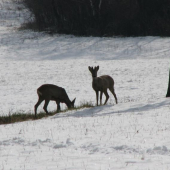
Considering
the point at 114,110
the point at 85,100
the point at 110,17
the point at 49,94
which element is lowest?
the point at 85,100

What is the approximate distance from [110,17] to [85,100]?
24.4 meters

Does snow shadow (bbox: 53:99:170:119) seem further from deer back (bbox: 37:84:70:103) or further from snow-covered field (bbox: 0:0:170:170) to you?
deer back (bbox: 37:84:70:103)

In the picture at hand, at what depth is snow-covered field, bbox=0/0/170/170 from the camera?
23.1 ft

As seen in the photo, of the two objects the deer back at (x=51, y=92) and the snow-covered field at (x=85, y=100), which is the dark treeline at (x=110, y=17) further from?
the deer back at (x=51, y=92)

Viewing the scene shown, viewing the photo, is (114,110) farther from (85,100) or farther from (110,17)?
(110,17)

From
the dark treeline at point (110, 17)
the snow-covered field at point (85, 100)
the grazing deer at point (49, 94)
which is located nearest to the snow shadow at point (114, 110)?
the snow-covered field at point (85, 100)

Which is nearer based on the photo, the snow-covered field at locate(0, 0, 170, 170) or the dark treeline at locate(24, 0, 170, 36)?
the snow-covered field at locate(0, 0, 170, 170)

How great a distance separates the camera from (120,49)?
111 feet


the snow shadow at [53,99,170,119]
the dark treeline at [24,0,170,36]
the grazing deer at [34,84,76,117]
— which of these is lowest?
the snow shadow at [53,99,170,119]

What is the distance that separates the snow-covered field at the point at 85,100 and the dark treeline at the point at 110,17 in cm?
248

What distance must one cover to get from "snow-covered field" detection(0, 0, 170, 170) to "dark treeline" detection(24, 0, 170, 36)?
2.48 m

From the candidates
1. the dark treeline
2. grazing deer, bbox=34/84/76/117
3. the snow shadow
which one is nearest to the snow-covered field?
the snow shadow

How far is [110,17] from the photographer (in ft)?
134

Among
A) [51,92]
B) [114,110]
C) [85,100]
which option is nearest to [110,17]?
[85,100]
